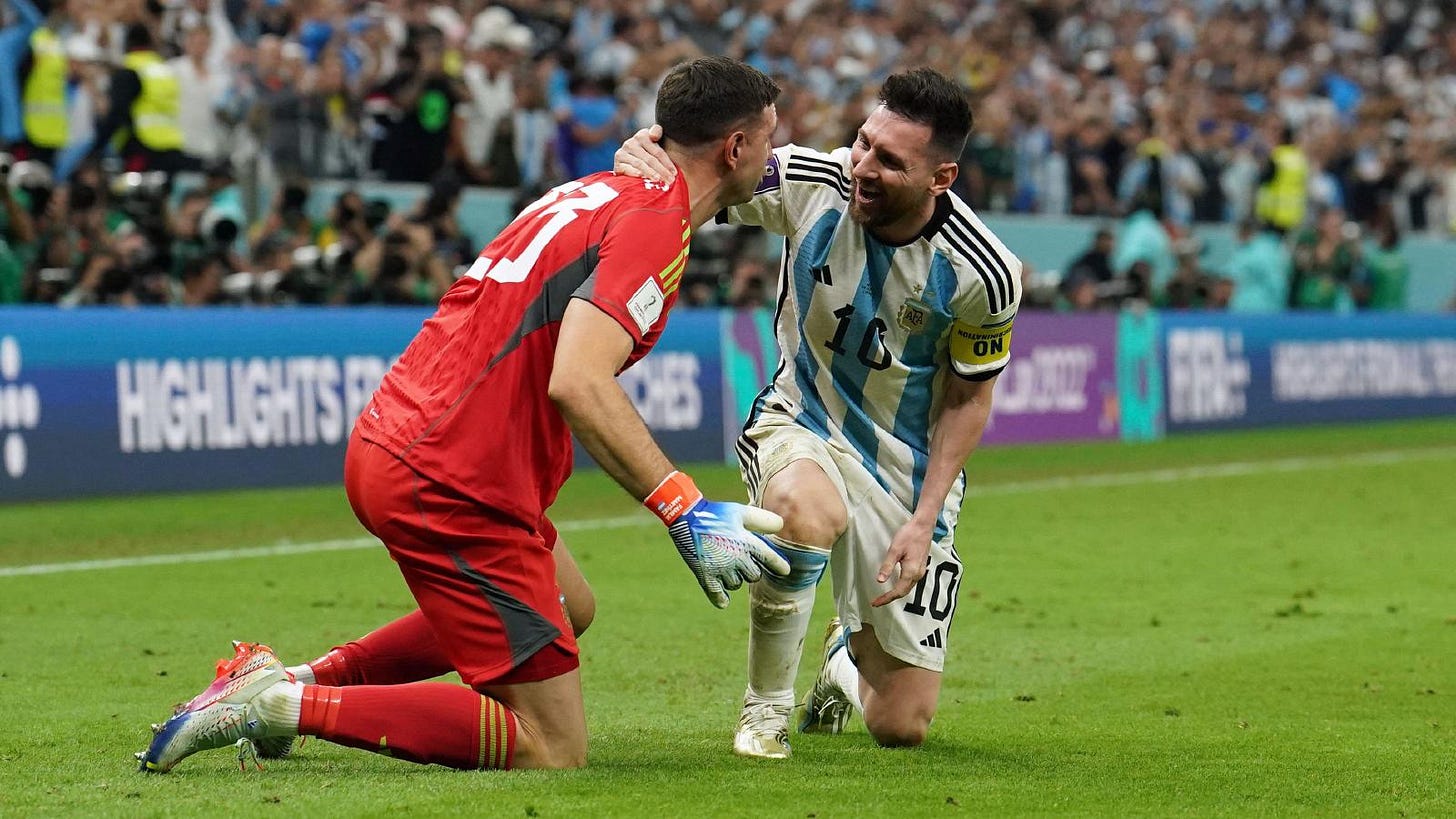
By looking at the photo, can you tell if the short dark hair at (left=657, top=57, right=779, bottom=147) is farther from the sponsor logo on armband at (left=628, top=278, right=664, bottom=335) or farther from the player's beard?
the player's beard

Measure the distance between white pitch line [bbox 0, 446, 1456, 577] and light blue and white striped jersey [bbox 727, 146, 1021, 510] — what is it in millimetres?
4888

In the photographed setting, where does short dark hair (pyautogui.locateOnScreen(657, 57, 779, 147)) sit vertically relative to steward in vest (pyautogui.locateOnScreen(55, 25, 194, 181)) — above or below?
above

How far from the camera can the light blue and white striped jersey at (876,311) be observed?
6.00 metres

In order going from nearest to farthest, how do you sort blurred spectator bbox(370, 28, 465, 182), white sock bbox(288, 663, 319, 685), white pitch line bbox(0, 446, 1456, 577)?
white sock bbox(288, 663, 319, 685)
white pitch line bbox(0, 446, 1456, 577)
blurred spectator bbox(370, 28, 465, 182)

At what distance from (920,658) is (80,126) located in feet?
34.2

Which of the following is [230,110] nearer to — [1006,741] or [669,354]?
[669,354]

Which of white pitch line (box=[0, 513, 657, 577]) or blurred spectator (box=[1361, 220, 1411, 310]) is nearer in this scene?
white pitch line (box=[0, 513, 657, 577])

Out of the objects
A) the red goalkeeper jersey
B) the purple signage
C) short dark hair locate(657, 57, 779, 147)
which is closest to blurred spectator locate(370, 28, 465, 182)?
the purple signage

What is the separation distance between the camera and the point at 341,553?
1054 cm

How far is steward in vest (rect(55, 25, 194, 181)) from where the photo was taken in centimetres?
1447

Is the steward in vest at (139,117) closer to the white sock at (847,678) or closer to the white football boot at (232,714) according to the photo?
the white sock at (847,678)

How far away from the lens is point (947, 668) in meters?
7.55

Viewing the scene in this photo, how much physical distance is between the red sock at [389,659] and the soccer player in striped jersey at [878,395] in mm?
952

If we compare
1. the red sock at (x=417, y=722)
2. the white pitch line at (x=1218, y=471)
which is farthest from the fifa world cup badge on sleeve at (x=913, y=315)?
the white pitch line at (x=1218, y=471)
